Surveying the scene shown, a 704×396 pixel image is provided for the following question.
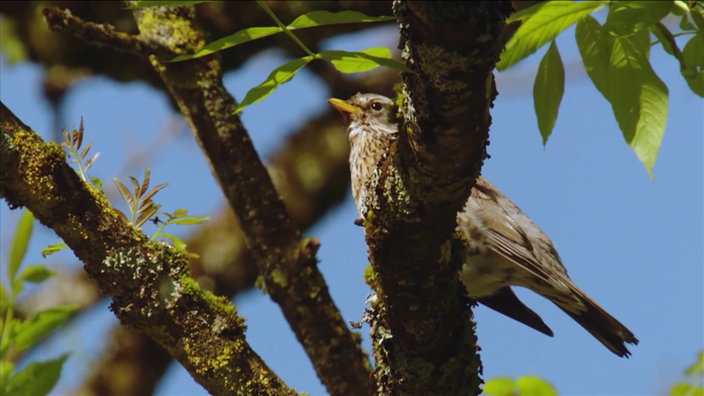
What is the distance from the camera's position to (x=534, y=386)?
3088 millimetres

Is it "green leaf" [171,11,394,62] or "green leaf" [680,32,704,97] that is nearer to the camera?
"green leaf" [171,11,394,62]

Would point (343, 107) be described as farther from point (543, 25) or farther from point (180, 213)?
point (543, 25)

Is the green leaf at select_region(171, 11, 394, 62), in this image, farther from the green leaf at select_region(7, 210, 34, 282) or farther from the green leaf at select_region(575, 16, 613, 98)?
the green leaf at select_region(7, 210, 34, 282)

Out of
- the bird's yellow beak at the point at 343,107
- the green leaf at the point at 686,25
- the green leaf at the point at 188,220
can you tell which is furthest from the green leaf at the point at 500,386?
the bird's yellow beak at the point at 343,107

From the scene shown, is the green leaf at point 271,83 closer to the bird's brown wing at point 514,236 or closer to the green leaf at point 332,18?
the green leaf at point 332,18

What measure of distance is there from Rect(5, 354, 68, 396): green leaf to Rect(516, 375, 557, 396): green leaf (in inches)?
63.4

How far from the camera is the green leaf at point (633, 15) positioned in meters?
1.82

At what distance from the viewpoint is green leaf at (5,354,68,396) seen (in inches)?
78.5

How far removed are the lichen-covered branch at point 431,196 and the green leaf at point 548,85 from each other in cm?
12

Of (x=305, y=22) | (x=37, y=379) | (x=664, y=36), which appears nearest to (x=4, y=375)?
(x=37, y=379)

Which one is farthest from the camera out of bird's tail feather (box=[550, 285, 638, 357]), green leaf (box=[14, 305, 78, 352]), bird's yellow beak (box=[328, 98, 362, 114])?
bird's yellow beak (box=[328, 98, 362, 114])

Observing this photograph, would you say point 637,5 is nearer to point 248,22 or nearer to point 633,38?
point 633,38

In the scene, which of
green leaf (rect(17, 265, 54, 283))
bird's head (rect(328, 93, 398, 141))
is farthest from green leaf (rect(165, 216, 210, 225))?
bird's head (rect(328, 93, 398, 141))

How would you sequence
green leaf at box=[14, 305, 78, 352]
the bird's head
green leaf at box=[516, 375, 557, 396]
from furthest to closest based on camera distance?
the bird's head < green leaf at box=[516, 375, 557, 396] < green leaf at box=[14, 305, 78, 352]
